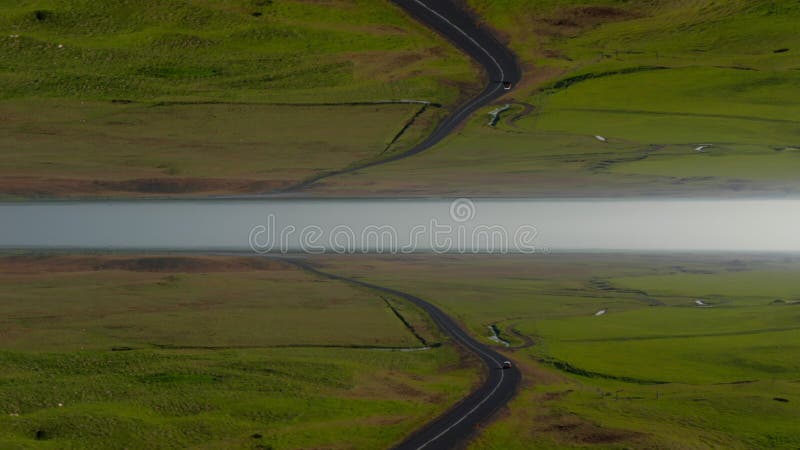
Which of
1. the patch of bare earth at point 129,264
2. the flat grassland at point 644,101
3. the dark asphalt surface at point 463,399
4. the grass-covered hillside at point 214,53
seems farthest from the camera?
the patch of bare earth at point 129,264

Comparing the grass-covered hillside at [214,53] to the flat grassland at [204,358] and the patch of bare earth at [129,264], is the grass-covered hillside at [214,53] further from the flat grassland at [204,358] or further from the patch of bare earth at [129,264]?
the flat grassland at [204,358]

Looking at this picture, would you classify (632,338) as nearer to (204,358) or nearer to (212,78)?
(204,358)

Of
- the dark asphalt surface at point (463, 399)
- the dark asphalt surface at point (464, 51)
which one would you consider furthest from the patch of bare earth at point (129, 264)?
the dark asphalt surface at point (464, 51)

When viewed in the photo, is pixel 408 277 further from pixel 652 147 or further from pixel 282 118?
pixel 652 147

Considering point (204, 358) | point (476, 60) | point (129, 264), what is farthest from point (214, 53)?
point (204, 358)

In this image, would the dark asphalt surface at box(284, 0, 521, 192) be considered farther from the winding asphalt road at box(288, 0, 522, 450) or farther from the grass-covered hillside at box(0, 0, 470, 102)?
the grass-covered hillside at box(0, 0, 470, 102)

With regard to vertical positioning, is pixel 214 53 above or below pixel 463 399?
above

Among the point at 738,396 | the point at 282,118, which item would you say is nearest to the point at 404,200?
the point at 282,118
